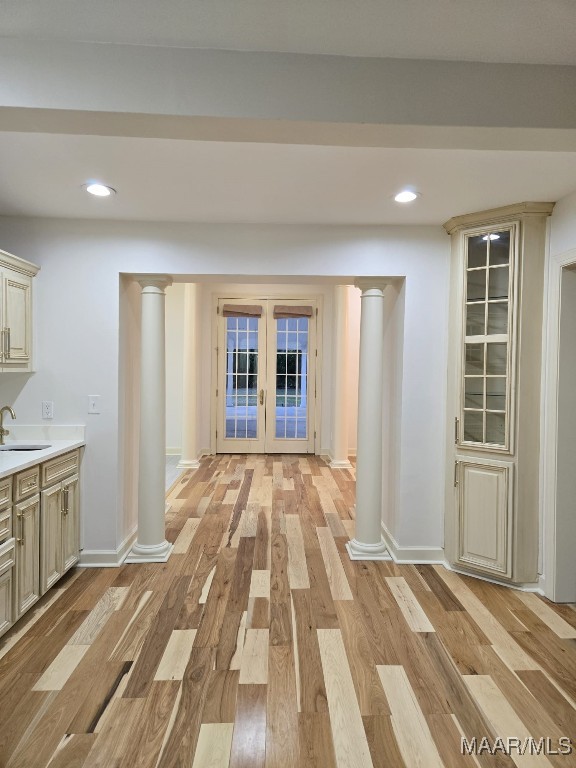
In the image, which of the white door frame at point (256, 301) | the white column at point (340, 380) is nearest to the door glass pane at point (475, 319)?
the white column at point (340, 380)

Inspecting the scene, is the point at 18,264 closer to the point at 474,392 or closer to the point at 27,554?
the point at 27,554

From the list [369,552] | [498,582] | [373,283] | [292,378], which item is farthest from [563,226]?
[292,378]

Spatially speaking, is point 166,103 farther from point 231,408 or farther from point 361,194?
point 231,408

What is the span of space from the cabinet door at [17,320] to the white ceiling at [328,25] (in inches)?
69.9

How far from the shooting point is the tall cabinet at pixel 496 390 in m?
2.85

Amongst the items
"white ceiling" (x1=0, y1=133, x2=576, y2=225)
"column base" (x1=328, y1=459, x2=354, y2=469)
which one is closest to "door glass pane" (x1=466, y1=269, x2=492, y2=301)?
"white ceiling" (x1=0, y1=133, x2=576, y2=225)

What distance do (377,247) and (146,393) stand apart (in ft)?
6.70

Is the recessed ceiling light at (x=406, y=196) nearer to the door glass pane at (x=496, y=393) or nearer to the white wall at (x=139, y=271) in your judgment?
the white wall at (x=139, y=271)

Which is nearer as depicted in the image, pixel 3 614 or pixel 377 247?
pixel 3 614

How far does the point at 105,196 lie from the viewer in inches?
106

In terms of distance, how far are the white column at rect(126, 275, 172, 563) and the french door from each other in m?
3.94

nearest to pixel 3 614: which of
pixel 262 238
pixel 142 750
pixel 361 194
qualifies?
pixel 142 750

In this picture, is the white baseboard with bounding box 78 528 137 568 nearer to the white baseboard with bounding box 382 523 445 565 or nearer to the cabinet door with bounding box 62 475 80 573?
the cabinet door with bounding box 62 475 80 573

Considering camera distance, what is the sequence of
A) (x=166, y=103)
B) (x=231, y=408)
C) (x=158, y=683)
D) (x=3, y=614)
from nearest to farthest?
1. (x=166, y=103)
2. (x=158, y=683)
3. (x=3, y=614)
4. (x=231, y=408)
